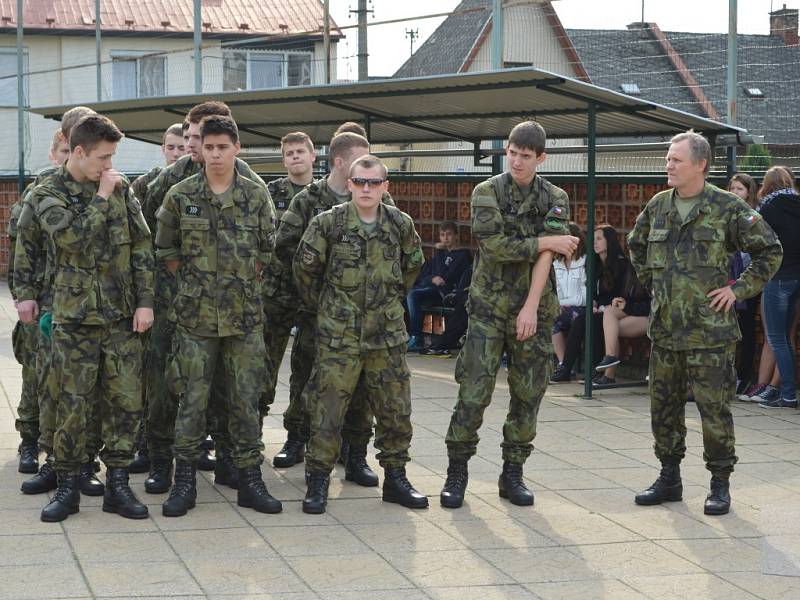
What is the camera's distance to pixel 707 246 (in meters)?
6.74

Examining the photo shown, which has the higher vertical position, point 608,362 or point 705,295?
point 705,295

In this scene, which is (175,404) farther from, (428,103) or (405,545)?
(428,103)

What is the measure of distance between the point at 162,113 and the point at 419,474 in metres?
8.23

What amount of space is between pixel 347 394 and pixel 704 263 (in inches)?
77.0

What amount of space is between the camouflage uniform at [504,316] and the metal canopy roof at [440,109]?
2776mm

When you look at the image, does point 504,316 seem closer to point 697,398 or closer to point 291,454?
point 697,398

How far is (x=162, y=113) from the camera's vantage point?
14.7 m

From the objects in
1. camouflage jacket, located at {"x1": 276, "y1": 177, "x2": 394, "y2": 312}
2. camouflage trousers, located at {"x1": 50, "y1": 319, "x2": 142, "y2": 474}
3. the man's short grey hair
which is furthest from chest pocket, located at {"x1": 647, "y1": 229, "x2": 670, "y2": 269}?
camouflage trousers, located at {"x1": 50, "y1": 319, "x2": 142, "y2": 474}

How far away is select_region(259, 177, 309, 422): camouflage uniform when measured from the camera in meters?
7.49

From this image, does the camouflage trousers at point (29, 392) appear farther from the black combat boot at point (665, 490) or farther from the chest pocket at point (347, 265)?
the black combat boot at point (665, 490)

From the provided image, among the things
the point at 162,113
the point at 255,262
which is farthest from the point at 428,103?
the point at 255,262

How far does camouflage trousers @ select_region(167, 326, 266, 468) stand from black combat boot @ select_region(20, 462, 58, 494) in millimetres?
839

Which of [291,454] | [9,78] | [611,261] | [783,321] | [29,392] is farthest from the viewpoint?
[9,78]

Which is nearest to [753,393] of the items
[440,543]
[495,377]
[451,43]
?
[495,377]
